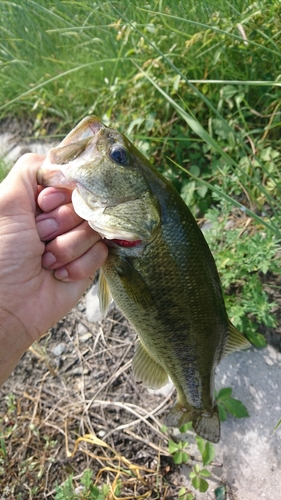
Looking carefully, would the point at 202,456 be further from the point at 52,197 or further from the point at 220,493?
the point at 52,197

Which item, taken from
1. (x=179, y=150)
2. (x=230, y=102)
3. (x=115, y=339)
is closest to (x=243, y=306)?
(x=115, y=339)

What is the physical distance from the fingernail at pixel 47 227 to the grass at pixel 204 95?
0.89 metres

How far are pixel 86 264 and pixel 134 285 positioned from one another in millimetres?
237

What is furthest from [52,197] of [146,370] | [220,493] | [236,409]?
[220,493]

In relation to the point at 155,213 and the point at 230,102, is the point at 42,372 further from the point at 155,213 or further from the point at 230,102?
the point at 230,102

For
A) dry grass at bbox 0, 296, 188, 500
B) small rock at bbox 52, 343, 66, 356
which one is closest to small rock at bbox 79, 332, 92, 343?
dry grass at bbox 0, 296, 188, 500

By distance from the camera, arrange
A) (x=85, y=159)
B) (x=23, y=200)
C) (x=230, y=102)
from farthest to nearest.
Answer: (x=230, y=102)
(x=23, y=200)
(x=85, y=159)

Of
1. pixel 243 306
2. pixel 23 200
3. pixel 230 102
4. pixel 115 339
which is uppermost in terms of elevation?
pixel 23 200

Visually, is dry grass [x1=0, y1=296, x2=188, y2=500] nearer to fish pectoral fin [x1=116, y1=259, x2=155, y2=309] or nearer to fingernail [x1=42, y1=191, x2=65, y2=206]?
fish pectoral fin [x1=116, y1=259, x2=155, y2=309]

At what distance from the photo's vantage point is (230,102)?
2707mm

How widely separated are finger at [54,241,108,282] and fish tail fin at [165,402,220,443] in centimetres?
86

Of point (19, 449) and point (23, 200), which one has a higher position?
point (23, 200)

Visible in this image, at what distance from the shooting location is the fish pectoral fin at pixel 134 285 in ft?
5.36

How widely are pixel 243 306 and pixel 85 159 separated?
4.38ft
